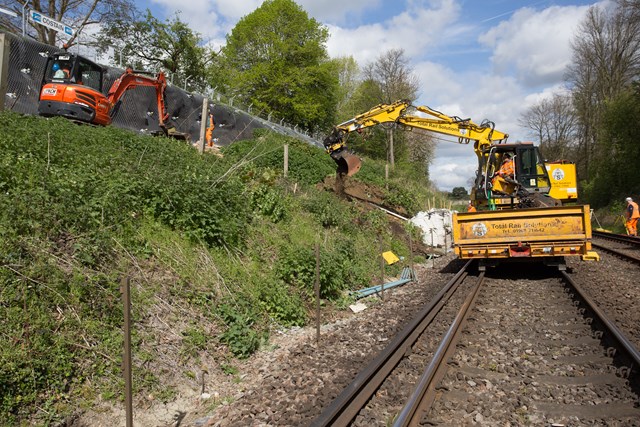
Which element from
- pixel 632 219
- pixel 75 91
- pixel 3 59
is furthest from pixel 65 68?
pixel 632 219

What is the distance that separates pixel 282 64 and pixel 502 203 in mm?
36056

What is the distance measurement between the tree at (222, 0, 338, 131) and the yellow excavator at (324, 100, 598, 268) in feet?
97.6

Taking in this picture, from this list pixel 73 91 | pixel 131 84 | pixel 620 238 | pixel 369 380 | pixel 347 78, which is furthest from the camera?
pixel 347 78

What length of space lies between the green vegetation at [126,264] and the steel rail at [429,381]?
2483mm

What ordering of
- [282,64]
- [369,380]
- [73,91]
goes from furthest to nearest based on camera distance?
1. [282,64]
2. [73,91]
3. [369,380]

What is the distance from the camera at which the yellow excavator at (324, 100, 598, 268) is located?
10156 millimetres

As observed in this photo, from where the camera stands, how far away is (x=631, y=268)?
11.8m

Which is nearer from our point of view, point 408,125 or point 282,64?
point 408,125

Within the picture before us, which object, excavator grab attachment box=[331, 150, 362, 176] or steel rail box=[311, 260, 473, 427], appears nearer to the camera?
steel rail box=[311, 260, 473, 427]

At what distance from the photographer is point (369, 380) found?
4.88 metres

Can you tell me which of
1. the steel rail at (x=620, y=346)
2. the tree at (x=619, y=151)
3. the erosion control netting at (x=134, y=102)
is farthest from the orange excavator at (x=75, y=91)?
the tree at (x=619, y=151)

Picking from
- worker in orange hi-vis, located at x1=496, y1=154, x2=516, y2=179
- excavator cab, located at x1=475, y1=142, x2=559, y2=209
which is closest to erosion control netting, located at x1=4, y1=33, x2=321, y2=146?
excavator cab, located at x1=475, y1=142, x2=559, y2=209

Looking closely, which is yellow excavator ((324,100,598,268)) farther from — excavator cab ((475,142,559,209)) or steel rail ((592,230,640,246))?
steel rail ((592,230,640,246))

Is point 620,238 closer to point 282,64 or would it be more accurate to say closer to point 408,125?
point 408,125
